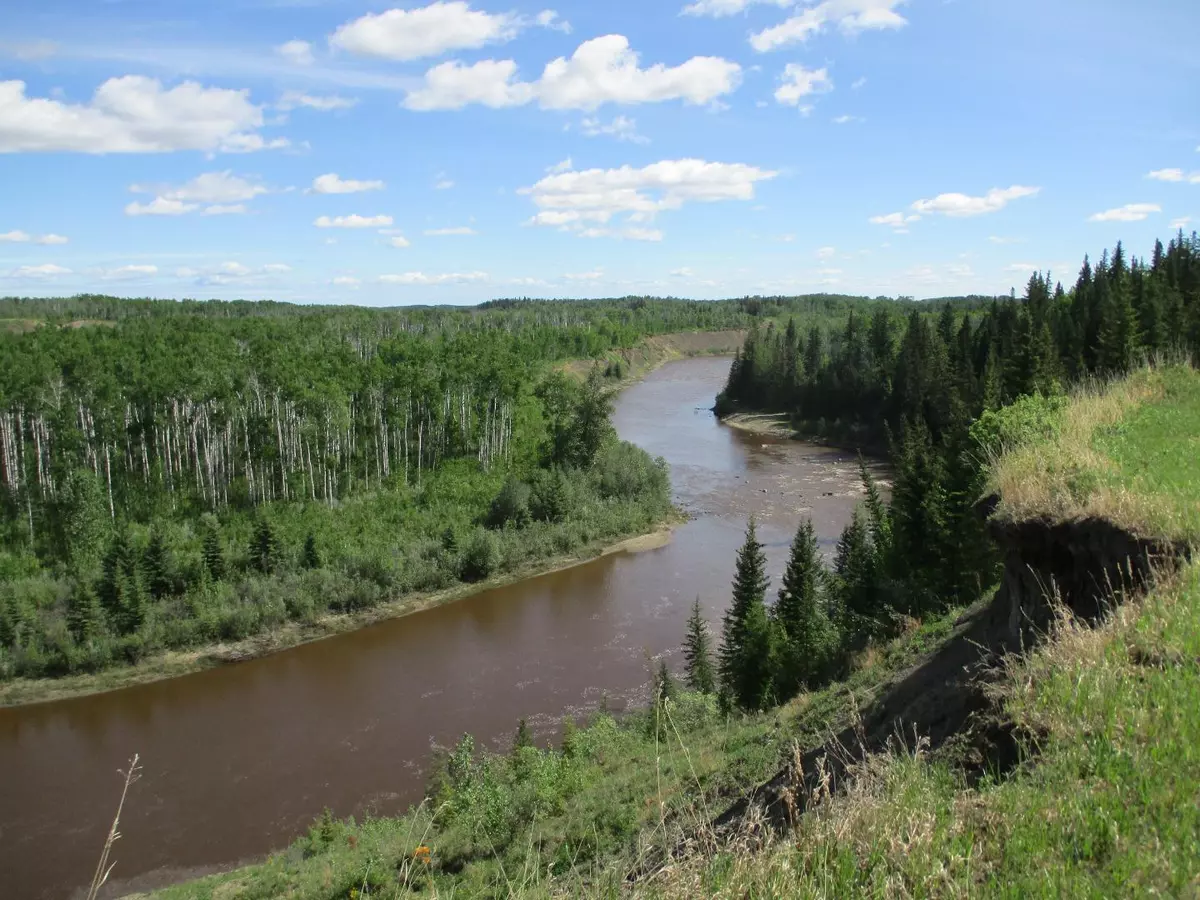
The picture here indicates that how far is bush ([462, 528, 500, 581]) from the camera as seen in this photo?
1420 inches

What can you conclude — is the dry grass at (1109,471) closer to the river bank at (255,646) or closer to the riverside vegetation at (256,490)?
the river bank at (255,646)

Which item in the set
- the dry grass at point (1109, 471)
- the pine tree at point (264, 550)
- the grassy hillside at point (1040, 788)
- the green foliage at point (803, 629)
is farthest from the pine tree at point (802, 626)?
the pine tree at point (264, 550)

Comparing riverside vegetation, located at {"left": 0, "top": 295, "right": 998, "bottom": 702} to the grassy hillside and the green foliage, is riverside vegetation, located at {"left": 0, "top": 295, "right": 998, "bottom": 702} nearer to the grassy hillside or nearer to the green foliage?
the green foliage

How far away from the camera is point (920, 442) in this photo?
98.2 ft

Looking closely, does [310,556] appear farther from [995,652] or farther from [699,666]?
[995,652]

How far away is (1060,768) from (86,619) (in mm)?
31828

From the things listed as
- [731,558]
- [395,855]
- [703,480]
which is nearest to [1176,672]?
[395,855]

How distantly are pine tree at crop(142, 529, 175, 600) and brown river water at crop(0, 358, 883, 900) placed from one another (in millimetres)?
4808

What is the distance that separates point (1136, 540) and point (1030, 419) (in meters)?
6.34

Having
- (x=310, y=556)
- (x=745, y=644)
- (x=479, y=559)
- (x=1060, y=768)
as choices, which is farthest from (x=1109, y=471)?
(x=310, y=556)

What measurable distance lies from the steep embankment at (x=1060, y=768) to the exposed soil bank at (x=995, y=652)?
0.08 feet

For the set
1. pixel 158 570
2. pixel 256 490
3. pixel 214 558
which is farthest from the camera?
pixel 256 490

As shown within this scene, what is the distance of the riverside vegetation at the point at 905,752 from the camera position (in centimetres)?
385

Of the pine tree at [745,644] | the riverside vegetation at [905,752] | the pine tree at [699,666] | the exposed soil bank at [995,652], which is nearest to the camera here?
the riverside vegetation at [905,752]
